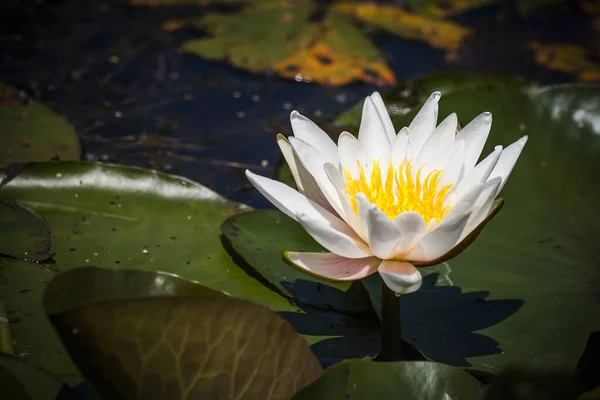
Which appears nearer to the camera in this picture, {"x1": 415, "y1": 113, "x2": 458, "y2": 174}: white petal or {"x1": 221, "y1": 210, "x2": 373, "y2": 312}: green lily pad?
{"x1": 415, "y1": 113, "x2": 458, "y2": 174}: white petal

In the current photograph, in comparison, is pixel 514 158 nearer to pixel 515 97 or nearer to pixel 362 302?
pixel 362 302

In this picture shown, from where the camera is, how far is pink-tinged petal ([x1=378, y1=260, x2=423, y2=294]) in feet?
4.00

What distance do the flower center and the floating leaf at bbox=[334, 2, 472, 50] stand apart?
2.07m

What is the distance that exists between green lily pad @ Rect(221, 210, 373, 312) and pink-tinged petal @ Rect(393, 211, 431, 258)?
36cm

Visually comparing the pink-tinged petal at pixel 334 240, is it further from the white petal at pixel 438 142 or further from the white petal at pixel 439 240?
the white petal at pixel 438 142

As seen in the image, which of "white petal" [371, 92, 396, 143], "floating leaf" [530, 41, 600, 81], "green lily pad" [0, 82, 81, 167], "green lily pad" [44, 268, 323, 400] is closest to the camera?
"green lily pad" [44, 268, 323, 400]

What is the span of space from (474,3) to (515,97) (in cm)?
187

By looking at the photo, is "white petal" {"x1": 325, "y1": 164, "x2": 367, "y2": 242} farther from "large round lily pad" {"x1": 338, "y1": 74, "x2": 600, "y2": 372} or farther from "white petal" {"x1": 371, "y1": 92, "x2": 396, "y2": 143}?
"large round lily pad" {"x1": 338, "y1": 74, "x2": 600, "y2": 372}

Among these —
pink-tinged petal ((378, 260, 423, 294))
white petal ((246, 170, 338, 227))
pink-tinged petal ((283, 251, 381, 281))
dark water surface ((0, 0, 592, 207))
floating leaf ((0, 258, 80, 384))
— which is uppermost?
white petal ((246, 170, 338, 227))

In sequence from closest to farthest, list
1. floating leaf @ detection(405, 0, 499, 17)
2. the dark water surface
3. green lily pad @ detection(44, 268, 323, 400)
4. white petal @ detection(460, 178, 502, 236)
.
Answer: green lily pad @ detection(44, 268, 323, 400) → white petal @ detection(460, 178, 502, 236) → the dark water surface → floating leaf @ detection(405, 0, 499, 17)

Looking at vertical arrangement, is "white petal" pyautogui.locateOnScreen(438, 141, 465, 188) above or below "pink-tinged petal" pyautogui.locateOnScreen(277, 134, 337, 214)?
above

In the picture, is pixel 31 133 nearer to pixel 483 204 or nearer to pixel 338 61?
pixel 338 61

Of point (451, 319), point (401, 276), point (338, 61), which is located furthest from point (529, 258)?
point (338, 61)

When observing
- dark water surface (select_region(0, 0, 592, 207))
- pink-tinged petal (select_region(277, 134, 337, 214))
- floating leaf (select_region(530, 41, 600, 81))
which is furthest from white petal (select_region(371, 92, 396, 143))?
floating leaf (select_region(530, 41, 600, 81))
